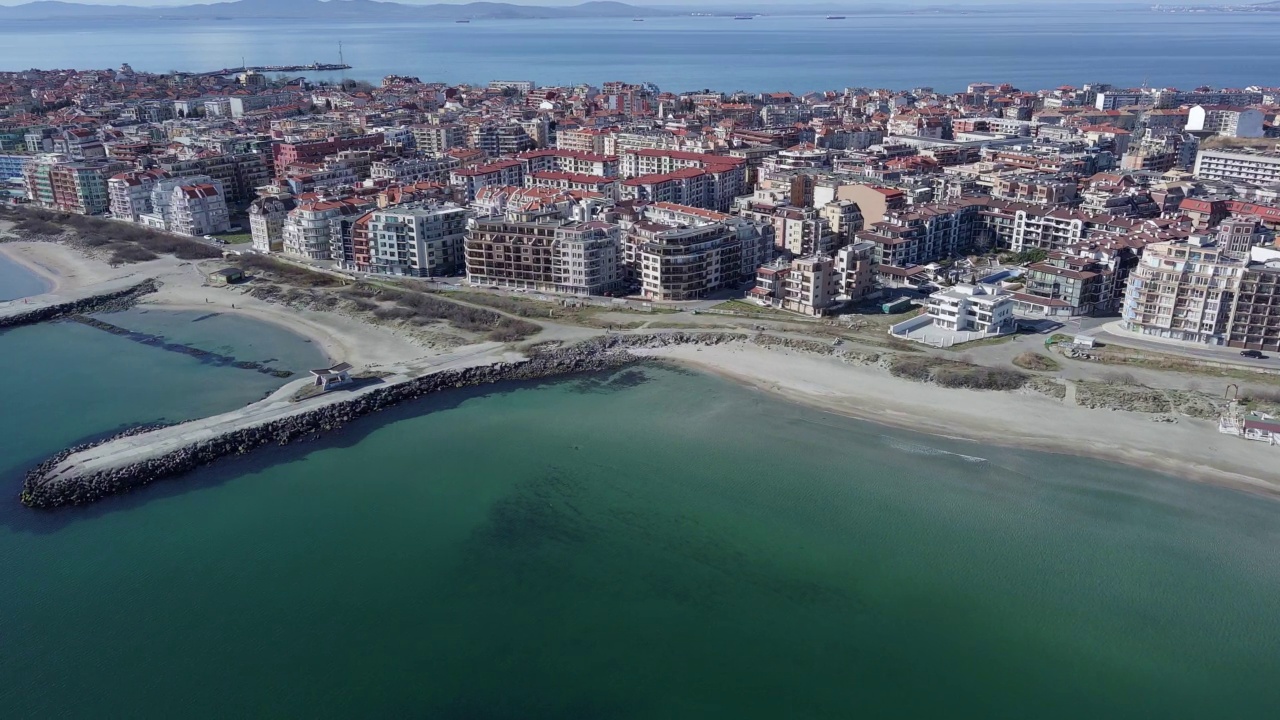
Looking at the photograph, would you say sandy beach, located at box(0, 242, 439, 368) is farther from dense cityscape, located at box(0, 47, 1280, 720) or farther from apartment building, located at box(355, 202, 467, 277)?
apartment building, located at box(355, 202, 467, 277)

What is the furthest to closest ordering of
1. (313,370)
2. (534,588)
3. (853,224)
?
(853,224), (313,370), (534,588)

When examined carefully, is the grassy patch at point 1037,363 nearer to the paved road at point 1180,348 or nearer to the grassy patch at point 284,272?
the paved road at point 1180,348

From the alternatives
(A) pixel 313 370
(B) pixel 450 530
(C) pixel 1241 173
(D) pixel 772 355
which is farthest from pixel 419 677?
(C) pixel 1241 173

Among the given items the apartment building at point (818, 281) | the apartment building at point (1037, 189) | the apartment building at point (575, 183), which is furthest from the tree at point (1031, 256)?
the apartment building at point (575, 183)

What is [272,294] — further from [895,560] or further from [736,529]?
[895,560]

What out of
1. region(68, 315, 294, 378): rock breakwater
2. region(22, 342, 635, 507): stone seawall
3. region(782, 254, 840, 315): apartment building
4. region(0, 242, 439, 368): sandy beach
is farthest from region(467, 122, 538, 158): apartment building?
region(22, 342, 635, 507): stone seawall
